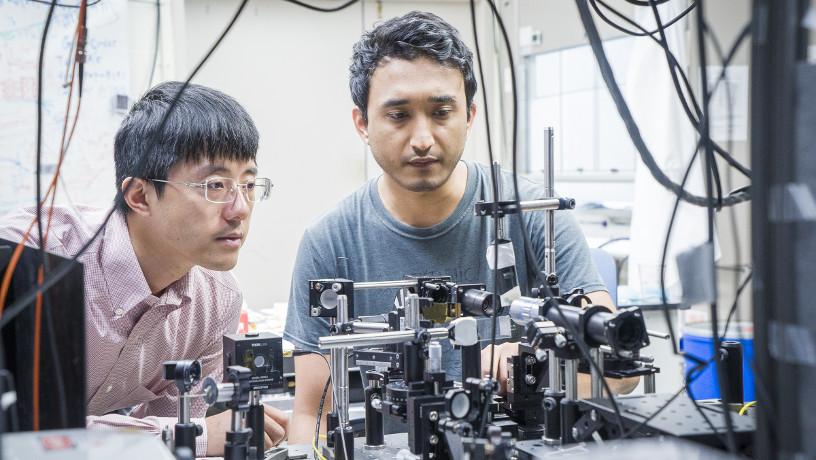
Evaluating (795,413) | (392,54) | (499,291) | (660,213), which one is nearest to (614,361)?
(499,291)

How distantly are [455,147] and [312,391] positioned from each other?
619mm

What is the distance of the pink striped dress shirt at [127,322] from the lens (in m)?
1.62

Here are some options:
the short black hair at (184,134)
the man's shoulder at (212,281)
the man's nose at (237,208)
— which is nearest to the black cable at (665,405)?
the man's nose at (237,208)

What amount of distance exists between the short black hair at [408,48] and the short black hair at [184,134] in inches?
11.0

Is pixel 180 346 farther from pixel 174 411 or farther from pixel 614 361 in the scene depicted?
pixel 614 361

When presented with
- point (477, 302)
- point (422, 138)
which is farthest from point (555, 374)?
point (422, 138)

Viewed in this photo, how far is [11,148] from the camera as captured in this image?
304 centimetres

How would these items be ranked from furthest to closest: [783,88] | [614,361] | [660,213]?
[660,213] < [614,361] < [783,88]

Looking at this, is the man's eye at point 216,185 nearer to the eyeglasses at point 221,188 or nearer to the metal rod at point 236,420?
the eyeglasses at point 221,188

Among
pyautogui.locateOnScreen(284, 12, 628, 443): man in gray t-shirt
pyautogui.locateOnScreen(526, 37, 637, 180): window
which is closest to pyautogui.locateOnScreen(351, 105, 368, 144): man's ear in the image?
pyautogui.locateOnScreen(284, 12, 628, 443): man in gray t-shirt

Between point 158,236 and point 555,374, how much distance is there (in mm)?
987

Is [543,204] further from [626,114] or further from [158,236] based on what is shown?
[158,236]

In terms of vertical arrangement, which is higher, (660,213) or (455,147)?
(455,147)

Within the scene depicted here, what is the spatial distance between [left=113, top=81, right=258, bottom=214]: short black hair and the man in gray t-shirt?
0.97ft
